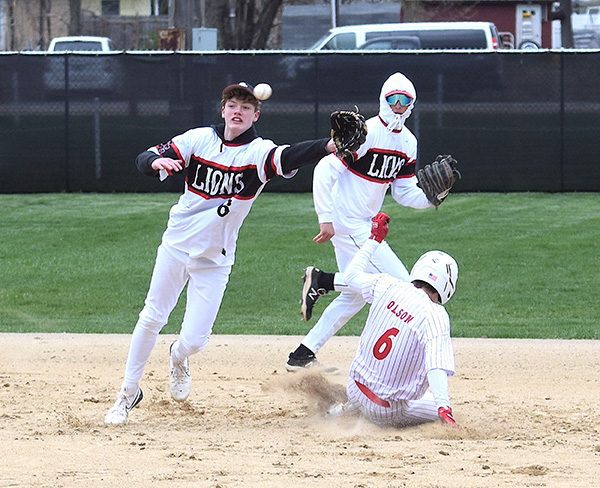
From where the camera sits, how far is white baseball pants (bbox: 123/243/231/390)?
6750 millimetres

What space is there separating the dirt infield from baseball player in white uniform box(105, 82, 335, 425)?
0.56m

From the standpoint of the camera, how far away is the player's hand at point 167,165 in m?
6.43

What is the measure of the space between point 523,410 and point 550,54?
38.5 ft

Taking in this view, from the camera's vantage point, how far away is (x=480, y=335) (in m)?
9.86

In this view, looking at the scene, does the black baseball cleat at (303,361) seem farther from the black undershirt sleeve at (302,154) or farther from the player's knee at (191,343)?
the black undershirt sleeve at (302,154)

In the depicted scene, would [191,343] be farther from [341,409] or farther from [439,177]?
[439,177]

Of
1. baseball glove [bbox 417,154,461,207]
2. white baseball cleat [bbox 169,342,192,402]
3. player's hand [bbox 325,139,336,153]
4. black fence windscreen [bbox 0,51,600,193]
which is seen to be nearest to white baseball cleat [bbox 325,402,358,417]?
white baseball cleat [bbox 169,342,192,402]

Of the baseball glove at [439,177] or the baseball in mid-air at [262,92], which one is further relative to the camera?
the baseball glove at [439,177]

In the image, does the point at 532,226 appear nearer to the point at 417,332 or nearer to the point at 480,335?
the point at 480,335

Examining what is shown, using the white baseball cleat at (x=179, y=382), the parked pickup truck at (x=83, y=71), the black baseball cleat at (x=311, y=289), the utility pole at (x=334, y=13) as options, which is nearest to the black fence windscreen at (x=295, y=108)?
the parked pickup truck at (x=83, y=71)

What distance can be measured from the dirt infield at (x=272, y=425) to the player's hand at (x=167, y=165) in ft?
4.48

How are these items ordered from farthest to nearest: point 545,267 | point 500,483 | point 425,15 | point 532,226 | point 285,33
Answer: point 425,15
point 285,33
point 532,226
point 545,267
point 500,483

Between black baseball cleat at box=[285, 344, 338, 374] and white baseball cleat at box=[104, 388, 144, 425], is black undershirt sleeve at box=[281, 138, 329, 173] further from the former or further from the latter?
black baseball cleat at box=[285, 344, 338, 374]

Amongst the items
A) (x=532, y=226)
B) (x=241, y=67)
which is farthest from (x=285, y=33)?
(x=532, y=226)
